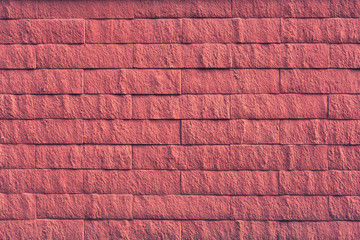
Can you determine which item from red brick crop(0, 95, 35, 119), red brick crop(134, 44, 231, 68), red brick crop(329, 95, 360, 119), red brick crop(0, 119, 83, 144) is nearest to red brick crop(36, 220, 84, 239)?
red brick crop(0, 119, 83, 144)

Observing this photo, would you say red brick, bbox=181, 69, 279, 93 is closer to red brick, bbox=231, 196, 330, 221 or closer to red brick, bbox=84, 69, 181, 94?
red brick, bbox=84, 69, 181, 94

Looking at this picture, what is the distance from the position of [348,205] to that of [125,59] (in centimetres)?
211

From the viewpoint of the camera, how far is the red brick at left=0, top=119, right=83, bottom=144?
2.14 m

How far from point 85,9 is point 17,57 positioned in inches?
26.4

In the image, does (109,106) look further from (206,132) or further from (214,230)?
(214,230)

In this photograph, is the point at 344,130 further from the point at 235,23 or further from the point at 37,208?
the point at 37,208

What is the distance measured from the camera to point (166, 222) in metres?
2.14

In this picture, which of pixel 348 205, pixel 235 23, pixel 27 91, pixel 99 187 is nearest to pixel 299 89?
pixel 235 23

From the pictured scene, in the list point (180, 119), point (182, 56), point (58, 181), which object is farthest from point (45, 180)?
point (182, 56)

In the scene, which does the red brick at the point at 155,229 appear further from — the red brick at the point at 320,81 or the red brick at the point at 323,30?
the red brick at the point at 323,30

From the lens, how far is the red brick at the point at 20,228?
216cm

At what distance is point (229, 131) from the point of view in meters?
2.12

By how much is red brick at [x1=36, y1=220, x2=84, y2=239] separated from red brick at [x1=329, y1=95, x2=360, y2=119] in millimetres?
2199

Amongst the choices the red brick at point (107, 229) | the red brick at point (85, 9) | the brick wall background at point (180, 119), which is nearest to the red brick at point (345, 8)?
the brick wall background at point (180, 119)
